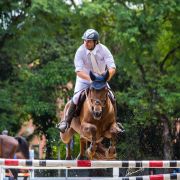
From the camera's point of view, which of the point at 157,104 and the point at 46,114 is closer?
the point at 157,104

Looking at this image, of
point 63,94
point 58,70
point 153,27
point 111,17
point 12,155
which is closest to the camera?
point 12,155

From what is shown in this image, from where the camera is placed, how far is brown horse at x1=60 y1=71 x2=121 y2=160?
1145cm

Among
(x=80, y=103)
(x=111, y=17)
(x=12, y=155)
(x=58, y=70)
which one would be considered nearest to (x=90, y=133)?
(x=80, y=103)

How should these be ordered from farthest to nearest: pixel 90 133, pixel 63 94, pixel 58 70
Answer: pixel 63 94
pixel 58 70
pixel 90 133

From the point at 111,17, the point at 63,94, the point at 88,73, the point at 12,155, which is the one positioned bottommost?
the point at 12,155

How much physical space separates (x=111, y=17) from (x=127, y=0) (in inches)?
47.8

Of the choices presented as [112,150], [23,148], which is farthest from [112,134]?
[23,148]

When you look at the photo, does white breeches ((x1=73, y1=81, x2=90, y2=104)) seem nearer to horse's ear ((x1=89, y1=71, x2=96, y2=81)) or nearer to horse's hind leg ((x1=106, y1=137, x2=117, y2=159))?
horse's ear ((x1=89, y1=71, x2=96, y2=81))

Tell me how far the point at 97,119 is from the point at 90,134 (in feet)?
1.02

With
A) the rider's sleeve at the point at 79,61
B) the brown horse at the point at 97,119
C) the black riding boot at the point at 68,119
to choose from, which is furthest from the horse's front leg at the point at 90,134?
the rider's sleeve at the point at 79,61

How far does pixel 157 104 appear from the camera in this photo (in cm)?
2697

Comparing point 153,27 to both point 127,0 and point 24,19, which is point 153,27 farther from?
point 24,19

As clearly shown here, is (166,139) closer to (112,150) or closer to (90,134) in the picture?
(112,150)

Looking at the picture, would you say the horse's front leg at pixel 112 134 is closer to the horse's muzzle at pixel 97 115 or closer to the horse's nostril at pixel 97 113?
the horse's muzzle at pixel 97 115
